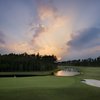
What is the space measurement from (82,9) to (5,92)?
15.7 meters

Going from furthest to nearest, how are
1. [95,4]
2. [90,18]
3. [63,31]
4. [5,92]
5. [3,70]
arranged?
[3,70] → [63,31] → [90,18] → [95,4] → [5,92]

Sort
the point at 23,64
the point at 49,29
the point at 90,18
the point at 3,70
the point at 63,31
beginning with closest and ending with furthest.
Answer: the point at 90,18
the point at 63,31
the point at 49,29
the point at 3,70
the point at 23,64

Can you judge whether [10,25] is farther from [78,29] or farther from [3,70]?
[3,70]

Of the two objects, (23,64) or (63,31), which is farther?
(23,64)

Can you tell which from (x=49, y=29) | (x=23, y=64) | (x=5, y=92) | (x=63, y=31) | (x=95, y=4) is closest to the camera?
(x=5, y=92)

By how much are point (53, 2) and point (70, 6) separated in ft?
7.16

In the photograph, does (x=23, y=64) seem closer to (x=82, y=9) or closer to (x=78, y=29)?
(x=78, y=29)

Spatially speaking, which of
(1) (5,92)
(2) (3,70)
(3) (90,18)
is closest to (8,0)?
(3) (90,18)

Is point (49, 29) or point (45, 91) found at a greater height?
point (49, 29)

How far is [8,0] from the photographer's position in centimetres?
2534

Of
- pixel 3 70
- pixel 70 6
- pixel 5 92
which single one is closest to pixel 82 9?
pixel 70 6

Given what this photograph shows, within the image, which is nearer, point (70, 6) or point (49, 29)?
point (70, 6)

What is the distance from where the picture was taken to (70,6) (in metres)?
25.7

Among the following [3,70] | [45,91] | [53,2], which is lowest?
[45,91]
